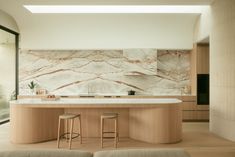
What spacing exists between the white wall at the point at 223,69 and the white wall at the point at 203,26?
42 centimetres

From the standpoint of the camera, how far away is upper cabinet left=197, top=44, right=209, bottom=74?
7.35 m

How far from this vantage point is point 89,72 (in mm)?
7918

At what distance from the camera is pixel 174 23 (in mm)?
7379

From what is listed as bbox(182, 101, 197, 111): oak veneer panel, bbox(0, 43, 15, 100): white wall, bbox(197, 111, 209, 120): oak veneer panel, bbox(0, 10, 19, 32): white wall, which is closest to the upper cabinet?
bbox(182, 101, 197, 111): oak veneer panel

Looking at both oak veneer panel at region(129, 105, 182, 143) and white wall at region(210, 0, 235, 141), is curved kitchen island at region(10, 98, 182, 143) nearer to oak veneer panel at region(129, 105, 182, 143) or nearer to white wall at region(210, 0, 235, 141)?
oak veneer panel at region(129, 105, 182, 143)

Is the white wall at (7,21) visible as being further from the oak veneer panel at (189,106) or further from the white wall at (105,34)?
the oak veneer panel at (189,106)

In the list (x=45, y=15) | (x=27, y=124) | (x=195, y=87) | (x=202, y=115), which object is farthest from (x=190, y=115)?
(x=45, y=15)

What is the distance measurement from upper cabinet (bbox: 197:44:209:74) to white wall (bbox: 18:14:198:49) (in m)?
0.36

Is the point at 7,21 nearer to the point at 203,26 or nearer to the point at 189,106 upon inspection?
the point at 203,26

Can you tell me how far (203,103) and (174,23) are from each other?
2557 mm

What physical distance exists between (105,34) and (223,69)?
12.1ft

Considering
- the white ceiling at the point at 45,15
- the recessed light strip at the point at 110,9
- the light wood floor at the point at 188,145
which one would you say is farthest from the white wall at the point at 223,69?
the recessed light strip at the point at 110,9

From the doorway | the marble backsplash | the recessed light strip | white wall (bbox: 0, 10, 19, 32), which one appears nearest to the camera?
the recessed light strip

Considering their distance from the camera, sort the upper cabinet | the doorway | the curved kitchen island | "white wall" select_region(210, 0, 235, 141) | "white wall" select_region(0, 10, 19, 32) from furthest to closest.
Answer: the upper cabinet → the doorway → "white wall" select_region(0, 10, 19, 32) → "white wall" select_region(210, 0, 235, 141) → the curved kitchen island
